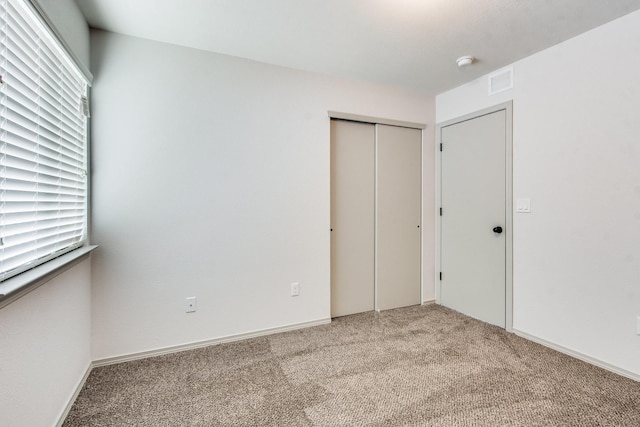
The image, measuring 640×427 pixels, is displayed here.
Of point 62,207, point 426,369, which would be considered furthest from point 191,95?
point 426,369

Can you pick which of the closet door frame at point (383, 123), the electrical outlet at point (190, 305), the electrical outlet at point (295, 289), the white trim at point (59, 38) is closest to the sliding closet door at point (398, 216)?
the closet door frame at point (383, 123)

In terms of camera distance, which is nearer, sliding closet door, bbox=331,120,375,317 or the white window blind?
the white window blind

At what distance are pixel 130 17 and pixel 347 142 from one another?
80.4 inches

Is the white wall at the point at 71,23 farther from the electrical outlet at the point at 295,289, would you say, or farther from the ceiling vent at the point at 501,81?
the ceiling vent at the point at 501,81

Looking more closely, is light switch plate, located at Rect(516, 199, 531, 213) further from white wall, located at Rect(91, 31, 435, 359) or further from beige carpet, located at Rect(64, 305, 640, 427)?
white wall, located at Rect(91, 31, 435, 359)

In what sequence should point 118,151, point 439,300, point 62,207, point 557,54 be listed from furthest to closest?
point 439,300 → point 557,54 → point 118,151 → point 62,207

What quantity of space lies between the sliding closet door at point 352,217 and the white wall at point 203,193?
7.4 inches

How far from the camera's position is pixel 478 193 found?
3053 millimetres

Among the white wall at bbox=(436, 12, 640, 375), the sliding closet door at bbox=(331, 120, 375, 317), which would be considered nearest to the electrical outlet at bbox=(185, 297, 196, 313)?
the sliding closet door at bbox=(331, 120, 375, 317)

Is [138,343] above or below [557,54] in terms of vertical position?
below

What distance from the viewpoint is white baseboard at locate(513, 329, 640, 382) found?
2014 mm

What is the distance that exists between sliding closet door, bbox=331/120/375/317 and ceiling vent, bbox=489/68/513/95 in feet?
3.98

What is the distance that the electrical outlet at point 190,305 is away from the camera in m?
2.42

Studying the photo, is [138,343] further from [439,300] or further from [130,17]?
[439,300]
